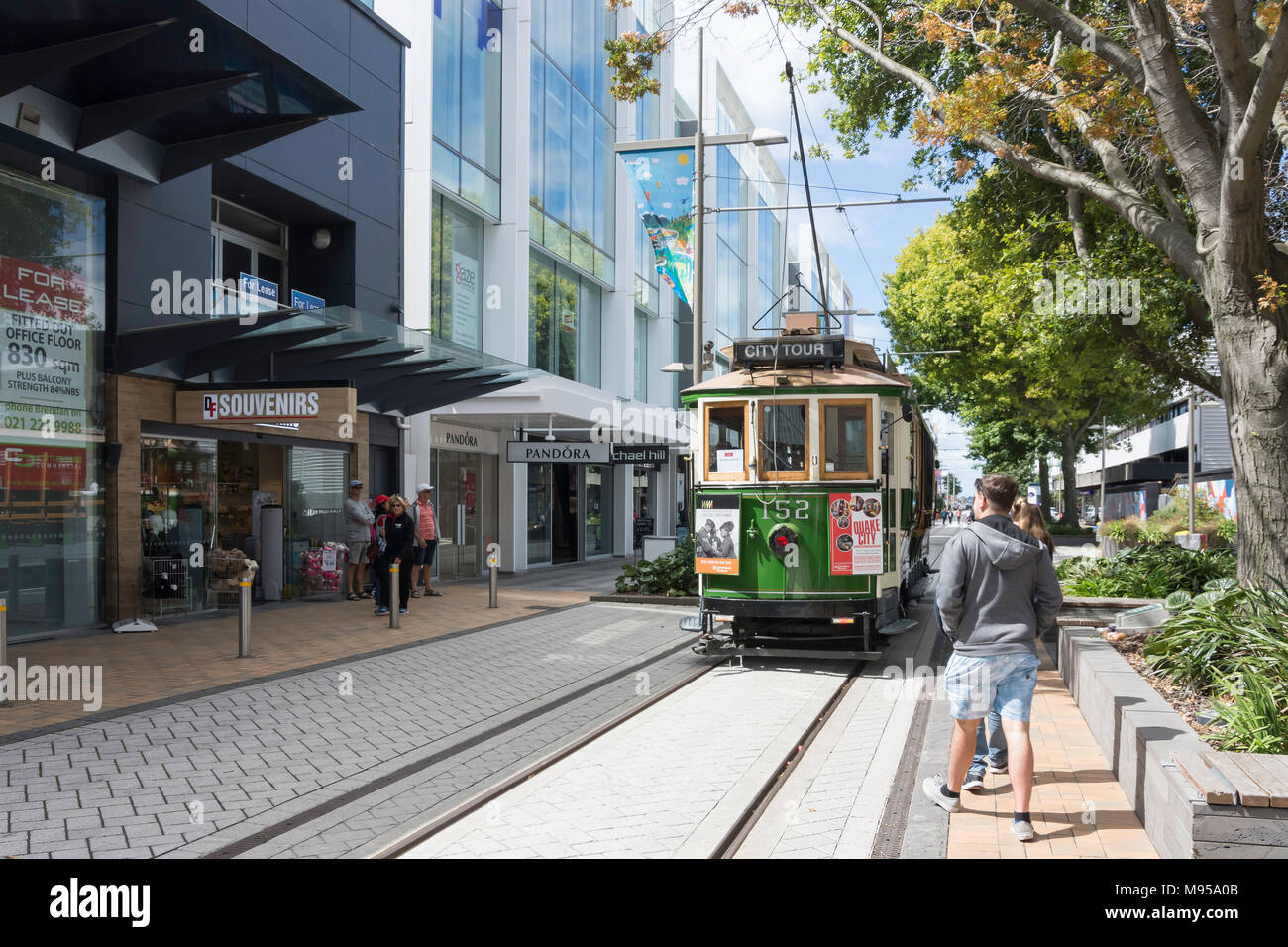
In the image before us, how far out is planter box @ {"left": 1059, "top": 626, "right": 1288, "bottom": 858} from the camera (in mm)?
4027

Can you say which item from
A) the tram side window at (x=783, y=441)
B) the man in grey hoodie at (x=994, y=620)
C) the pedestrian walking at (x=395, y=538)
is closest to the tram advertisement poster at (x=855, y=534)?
the tram side window at (x=783, y=441)

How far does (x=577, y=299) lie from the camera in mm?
28016

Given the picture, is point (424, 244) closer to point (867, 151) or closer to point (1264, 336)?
point (867, 151)

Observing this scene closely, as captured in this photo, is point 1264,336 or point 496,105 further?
point 496,105

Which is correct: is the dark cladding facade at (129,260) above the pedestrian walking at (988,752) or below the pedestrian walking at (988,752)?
above

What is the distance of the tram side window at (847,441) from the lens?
1052 centimetres

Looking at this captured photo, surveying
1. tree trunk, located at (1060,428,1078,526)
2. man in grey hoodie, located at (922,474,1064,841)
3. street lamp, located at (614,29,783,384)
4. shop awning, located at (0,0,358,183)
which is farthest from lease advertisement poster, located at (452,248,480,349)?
tree trunk, located at (1060,428,1078,526)

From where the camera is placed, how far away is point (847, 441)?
10.6 metres

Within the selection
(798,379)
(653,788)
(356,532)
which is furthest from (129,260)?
(653,788)

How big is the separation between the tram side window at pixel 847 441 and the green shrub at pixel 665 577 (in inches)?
238

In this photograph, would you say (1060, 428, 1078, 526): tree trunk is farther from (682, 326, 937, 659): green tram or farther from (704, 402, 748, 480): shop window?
(704, 402, 748, 480): shop window

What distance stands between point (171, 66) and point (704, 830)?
31.2 feet

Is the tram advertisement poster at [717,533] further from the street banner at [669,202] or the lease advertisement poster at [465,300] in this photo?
the lease advertisement poster at [465,300]
